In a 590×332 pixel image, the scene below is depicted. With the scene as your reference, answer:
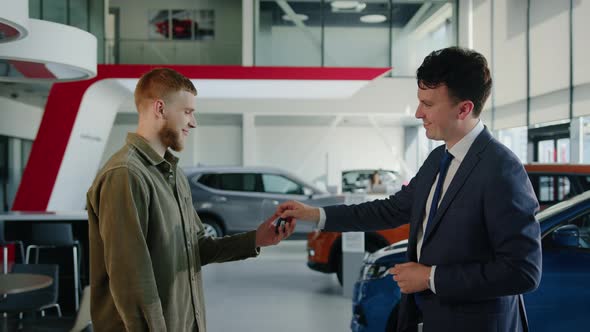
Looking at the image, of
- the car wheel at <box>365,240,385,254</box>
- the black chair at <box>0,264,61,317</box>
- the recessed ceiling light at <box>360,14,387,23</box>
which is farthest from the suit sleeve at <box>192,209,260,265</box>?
the recessed ceiling light at <box>360,14,387,23</box>

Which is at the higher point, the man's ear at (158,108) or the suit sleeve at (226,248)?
the man's ear at (158,108)

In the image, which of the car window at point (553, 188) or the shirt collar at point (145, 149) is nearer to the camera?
the shirt collar at point (145, 149)

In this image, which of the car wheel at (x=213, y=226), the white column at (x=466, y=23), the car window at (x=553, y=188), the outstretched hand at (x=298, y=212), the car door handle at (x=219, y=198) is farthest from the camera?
the white column at (x=466, y=23)

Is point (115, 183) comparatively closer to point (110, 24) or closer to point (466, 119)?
point (466, 119)

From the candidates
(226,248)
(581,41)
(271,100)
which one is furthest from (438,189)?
(271,100)

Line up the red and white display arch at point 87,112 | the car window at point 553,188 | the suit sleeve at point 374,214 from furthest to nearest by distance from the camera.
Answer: the red and white display arch at point 87,112, the car window at point 553,188, the suit sleeve at point 374,214

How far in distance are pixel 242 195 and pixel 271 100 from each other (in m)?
6.31

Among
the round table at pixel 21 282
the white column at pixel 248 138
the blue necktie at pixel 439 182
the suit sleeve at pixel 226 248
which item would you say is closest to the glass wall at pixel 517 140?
the white column at pixel 248 138

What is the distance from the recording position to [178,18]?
56.0 feet

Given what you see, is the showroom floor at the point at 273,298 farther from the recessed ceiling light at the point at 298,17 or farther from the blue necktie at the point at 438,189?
the recessed ceiling light at the point at 298,17

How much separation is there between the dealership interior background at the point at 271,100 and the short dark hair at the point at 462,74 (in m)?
2.04

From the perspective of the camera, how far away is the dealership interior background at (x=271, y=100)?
239 inches

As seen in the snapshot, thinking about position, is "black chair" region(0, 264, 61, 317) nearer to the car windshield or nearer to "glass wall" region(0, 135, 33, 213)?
the car windshield

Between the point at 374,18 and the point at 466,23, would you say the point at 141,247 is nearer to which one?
the point at 374,18
